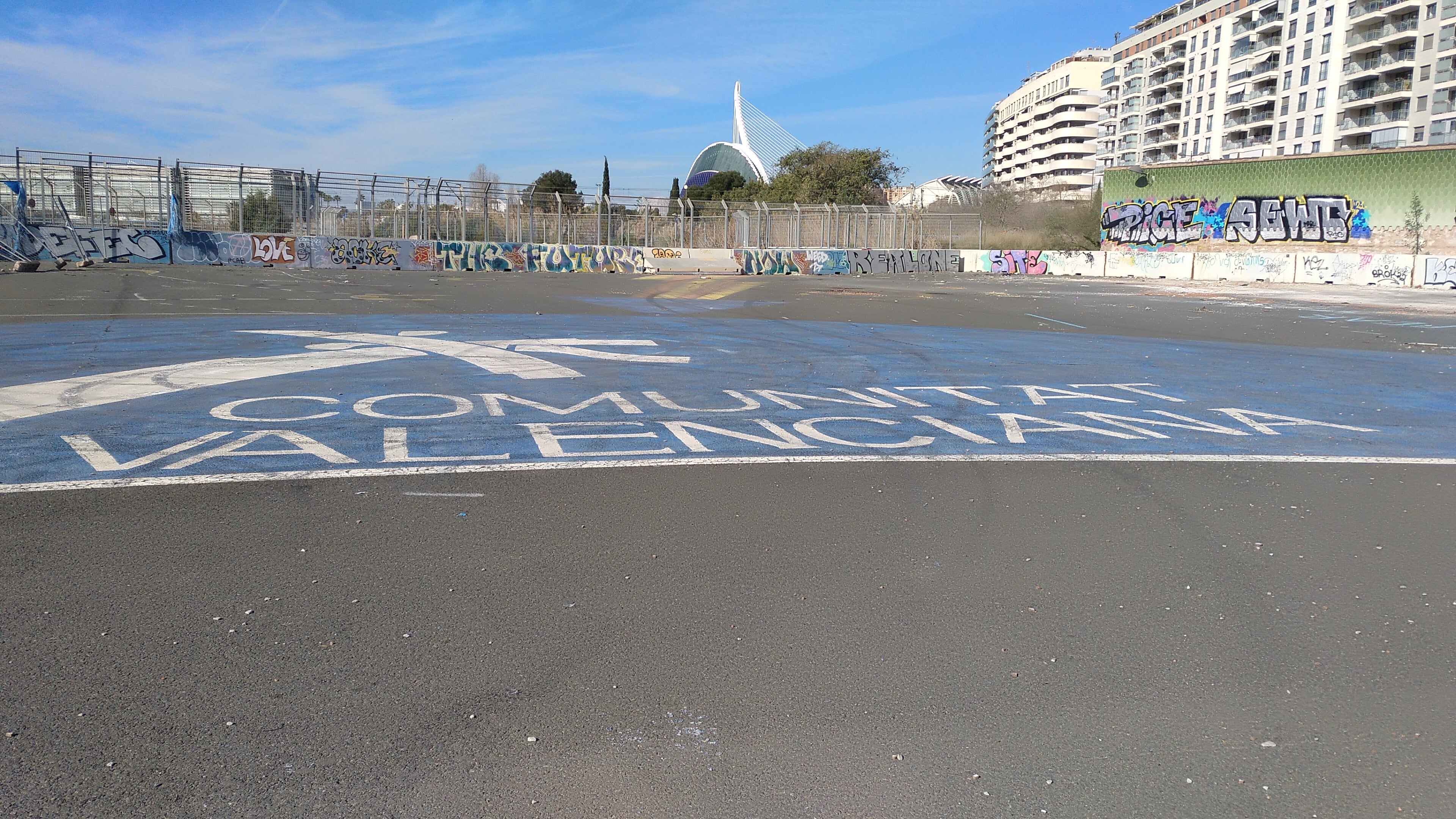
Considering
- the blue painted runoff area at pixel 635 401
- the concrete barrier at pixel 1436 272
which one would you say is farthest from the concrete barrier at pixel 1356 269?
the blue painted runoff area at pixel 635 401

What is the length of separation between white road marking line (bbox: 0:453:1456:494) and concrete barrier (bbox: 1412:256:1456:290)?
1299 inches

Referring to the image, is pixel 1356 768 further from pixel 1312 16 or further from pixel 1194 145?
pixel 1194 145

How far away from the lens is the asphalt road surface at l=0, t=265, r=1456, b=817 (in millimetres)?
2986

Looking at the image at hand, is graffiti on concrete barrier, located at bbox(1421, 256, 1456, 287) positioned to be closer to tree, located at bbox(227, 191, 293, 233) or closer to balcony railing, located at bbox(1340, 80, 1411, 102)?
tree, located at bbox(227, 191, 293, 233)

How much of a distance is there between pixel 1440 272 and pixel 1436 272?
0.12m

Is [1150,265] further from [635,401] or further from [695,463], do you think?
[695,463]

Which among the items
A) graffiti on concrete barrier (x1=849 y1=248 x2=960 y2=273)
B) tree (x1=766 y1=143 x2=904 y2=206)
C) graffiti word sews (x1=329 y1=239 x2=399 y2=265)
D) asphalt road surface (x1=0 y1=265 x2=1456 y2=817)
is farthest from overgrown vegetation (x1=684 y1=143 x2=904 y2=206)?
asphalt road surface (x1=0 y1=265 x2=1456 y2=817)

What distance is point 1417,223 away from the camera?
40.2 metres

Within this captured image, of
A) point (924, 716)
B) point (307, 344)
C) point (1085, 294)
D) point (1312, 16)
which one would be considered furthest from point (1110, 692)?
point (1312, 16)

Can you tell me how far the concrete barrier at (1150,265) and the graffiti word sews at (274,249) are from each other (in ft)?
107

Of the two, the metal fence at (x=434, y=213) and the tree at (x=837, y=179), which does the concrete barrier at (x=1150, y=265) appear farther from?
the tree at (x=837, y=179)

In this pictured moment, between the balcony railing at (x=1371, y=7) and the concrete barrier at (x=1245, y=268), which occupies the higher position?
the balcony railing at (x=1371, y=7)

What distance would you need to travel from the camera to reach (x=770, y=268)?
42500 millimetres

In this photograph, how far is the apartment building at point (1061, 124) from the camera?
138500mm
